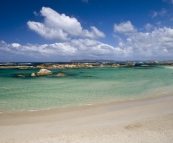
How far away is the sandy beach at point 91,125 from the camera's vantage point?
856cm

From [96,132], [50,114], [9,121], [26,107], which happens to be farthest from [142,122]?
[26,107]

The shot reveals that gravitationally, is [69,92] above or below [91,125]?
below

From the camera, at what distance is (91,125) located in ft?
35.0

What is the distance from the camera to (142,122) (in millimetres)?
10906

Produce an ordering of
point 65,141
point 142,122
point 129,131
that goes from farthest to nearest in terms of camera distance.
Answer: point 142,122 → point 129,131 → point 65,141

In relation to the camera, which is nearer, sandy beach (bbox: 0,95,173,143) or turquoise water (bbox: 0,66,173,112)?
sandy beach (bbox: 0,95,173,143)

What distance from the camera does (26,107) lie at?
15.6m

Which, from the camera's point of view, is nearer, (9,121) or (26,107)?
(9,121)

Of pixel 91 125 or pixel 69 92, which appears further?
pixel 69 92

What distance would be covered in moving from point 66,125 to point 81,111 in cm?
343

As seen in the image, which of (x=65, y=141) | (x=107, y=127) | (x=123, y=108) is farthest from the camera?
(x=123, y=108)

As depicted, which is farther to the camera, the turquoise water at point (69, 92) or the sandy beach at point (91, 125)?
the turquoise water at point (69, 92)

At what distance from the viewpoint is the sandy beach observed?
8.56 meters

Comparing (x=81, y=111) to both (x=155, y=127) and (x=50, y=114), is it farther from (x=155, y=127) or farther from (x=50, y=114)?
(x=155, y=127)
